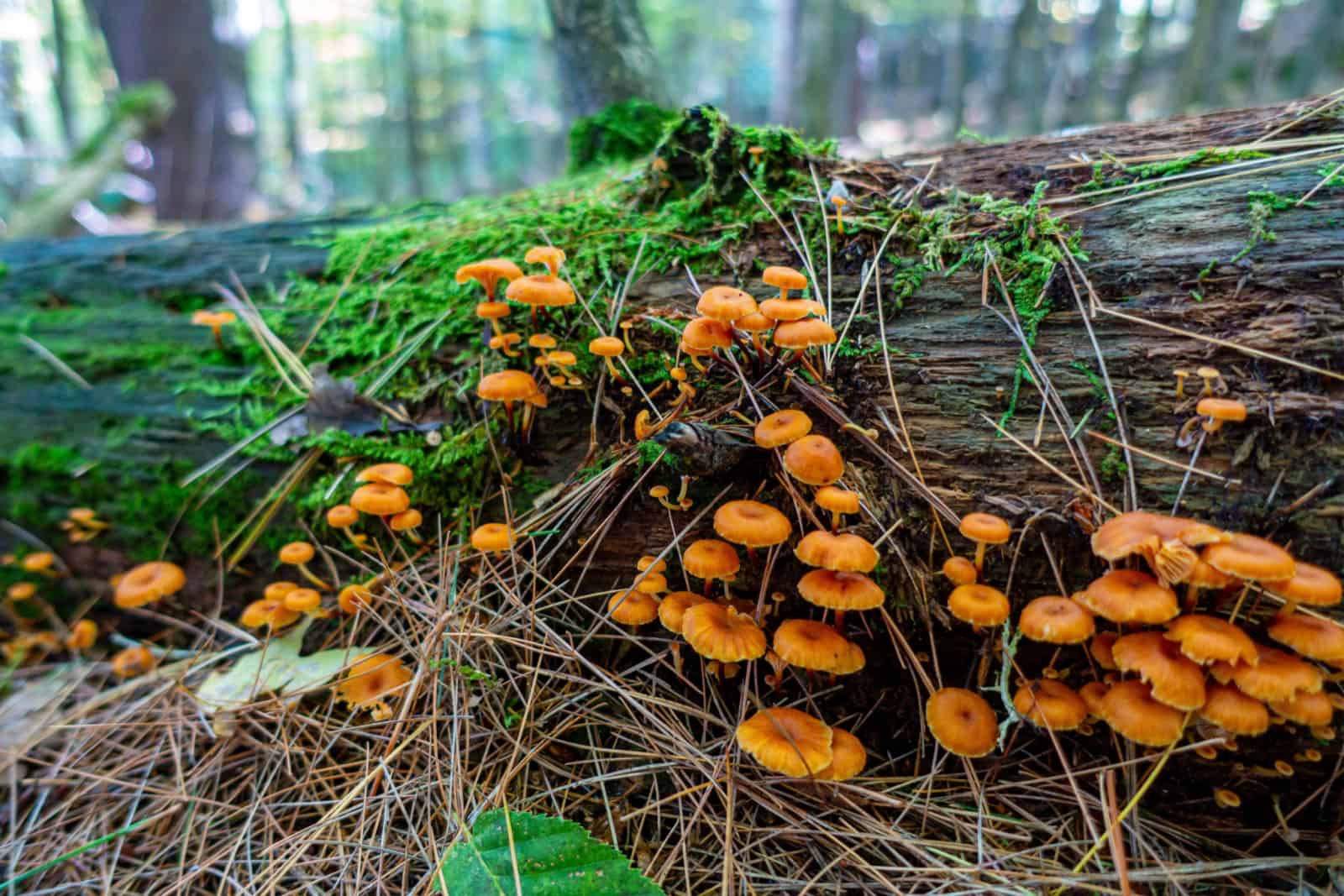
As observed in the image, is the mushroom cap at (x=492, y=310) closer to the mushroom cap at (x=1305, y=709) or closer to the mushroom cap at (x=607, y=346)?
the mushroom cap at (x=607, y=346)

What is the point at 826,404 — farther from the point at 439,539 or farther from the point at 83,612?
the point at 83,612

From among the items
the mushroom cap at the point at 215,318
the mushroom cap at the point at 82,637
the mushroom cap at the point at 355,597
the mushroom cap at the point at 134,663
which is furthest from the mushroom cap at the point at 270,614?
the mushroom cap at the point at 215,318

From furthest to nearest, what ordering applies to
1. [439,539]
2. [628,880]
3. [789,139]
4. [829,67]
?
[829,67], [789,139], [439,539], [628,880]

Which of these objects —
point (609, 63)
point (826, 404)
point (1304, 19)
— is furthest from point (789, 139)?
point (1304, 19)

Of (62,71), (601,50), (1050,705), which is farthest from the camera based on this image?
(62,71)

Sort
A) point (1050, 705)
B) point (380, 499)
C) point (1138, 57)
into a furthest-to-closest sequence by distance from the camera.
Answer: point (1138, 57)
point (380, 499)
point (1050, 705)

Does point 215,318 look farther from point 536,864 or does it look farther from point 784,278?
point 536,864

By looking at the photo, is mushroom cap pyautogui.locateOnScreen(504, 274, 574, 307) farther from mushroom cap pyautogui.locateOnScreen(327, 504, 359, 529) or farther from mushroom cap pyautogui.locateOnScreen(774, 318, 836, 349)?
mushroom cap pyautogui.locateOnScreen(327, 504, 359, 529)

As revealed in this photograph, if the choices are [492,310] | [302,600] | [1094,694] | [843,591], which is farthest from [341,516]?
[1094,694]

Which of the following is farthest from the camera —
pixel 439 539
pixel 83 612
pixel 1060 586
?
pixel 83 612
